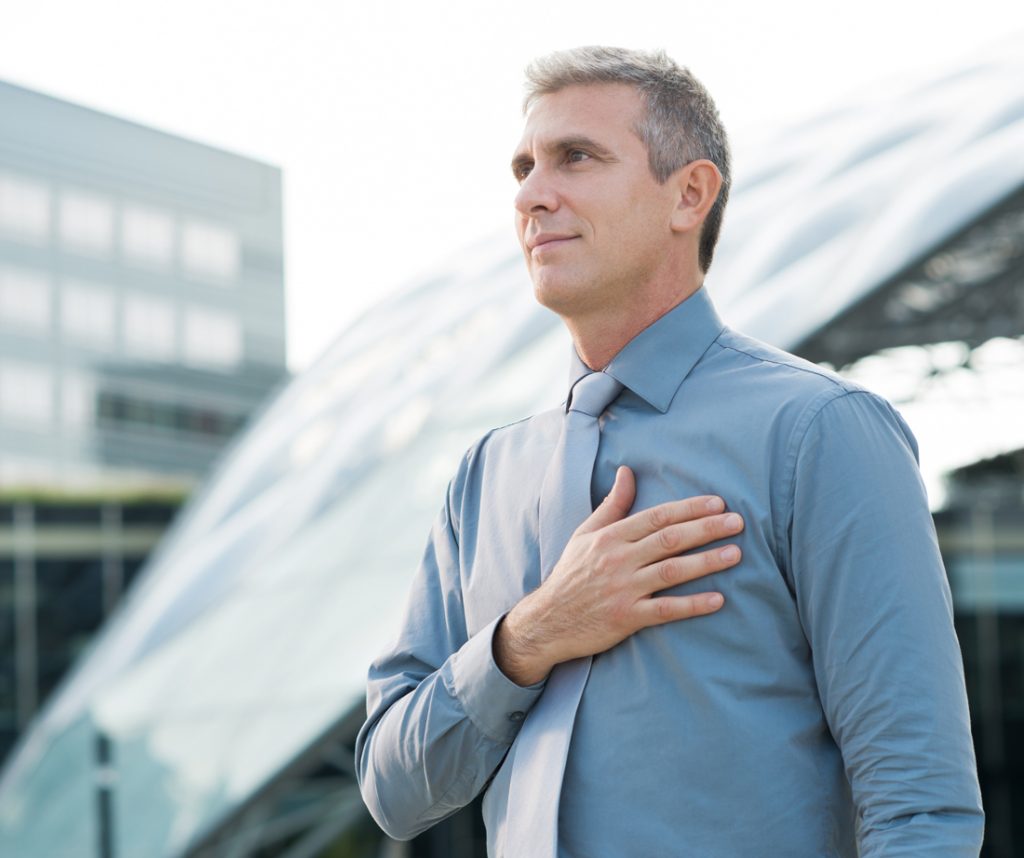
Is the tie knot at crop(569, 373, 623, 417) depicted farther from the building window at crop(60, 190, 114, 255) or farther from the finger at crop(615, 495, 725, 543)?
the building window at crop(60, 190, 114, 255)

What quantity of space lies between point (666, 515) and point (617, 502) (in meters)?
0.09

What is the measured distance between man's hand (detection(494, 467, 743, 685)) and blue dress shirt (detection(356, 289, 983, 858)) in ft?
0.10

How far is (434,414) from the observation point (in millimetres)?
11703

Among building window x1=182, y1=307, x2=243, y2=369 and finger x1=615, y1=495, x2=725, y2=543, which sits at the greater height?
building window x1=182, y1=307, x2=243, y2=369

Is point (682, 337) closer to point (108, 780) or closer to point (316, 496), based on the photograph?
point (108, 780)

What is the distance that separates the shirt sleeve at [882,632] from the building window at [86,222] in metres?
44.8

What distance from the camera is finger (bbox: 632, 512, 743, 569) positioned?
1.85 meters

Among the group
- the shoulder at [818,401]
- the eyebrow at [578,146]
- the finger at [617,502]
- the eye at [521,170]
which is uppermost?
the eye at [521,170]

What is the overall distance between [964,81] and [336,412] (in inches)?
264

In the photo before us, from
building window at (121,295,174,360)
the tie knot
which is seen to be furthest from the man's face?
building window at (121,295,174,360)

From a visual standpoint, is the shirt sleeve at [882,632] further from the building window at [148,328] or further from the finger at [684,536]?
the building window at [148,328]

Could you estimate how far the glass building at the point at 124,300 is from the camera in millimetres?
42750

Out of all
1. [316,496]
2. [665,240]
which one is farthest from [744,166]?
[665,240]

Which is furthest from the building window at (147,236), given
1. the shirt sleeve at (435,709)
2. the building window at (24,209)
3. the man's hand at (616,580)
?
the man's hand at (616,580)
